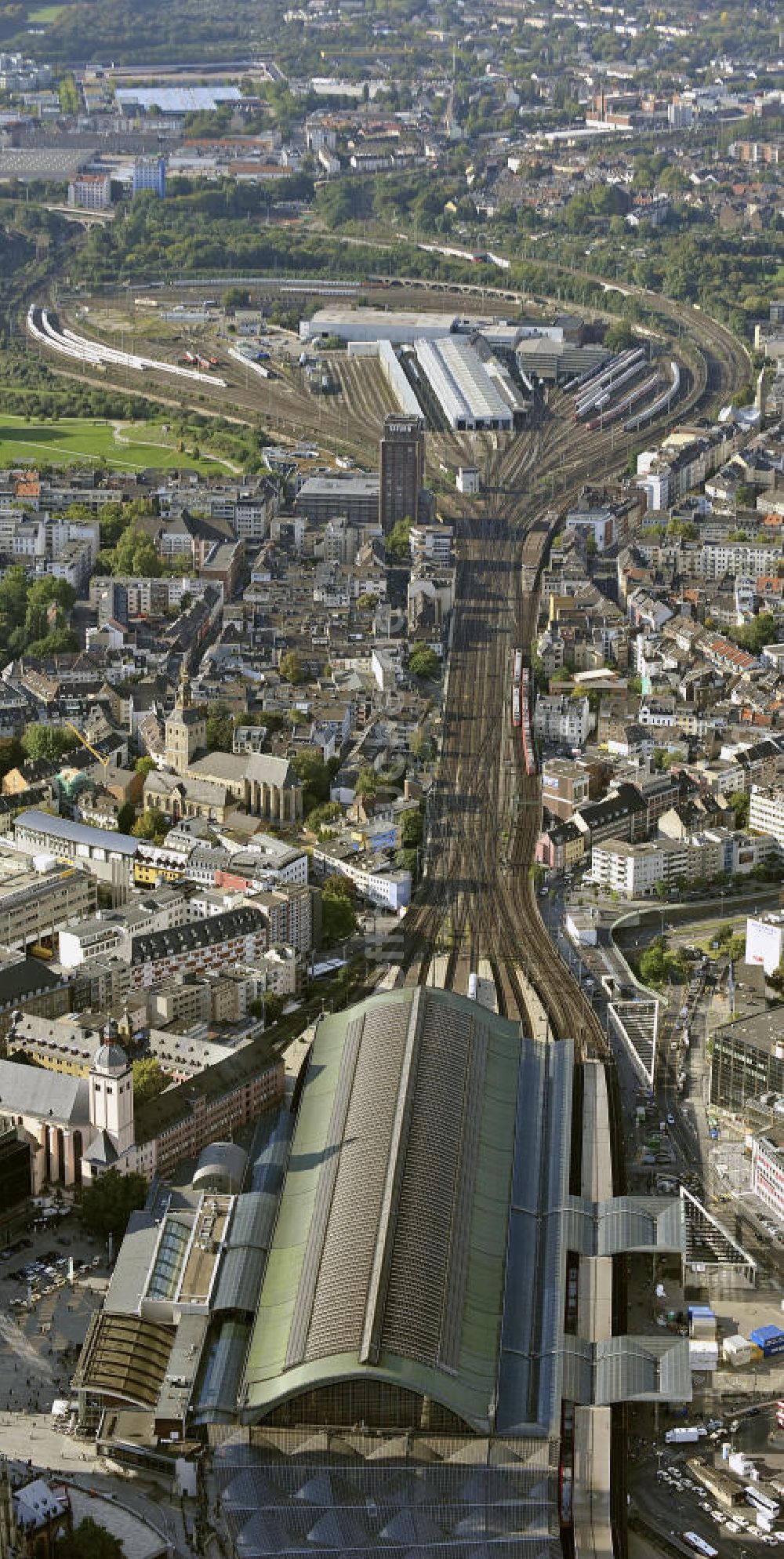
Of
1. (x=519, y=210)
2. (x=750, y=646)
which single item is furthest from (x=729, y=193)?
(x=750, y=646)

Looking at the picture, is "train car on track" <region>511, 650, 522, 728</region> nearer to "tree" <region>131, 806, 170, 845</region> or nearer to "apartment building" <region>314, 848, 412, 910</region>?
"apartment building" <region>314, 848, 412, 910</region>

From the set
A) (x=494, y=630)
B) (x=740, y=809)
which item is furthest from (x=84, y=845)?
(x=494, y=630)

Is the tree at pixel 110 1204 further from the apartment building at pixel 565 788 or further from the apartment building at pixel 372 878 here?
the apartment building at pixel 565 788

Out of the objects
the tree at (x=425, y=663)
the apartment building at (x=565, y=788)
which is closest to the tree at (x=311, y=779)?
the apartment building at (x=565, y=788)

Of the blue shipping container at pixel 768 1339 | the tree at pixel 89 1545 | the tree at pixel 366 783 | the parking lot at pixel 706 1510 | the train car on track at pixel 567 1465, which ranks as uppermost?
the tree at pixel 89 1545

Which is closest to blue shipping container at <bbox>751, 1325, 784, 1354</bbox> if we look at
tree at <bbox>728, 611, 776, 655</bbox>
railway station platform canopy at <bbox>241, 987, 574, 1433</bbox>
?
railway station platform canopy at <bbox>241, 987, 574, 1433</bbox>

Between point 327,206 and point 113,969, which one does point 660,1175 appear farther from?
point 327,206

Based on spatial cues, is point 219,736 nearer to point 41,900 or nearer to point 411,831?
point 411,831
